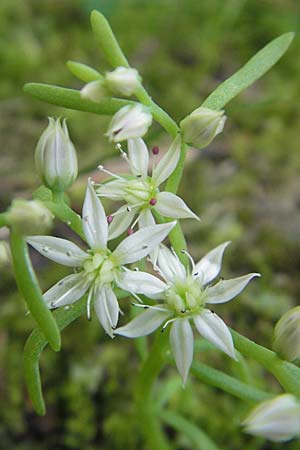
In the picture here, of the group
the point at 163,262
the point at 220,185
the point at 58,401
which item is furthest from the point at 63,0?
the point at 163,262

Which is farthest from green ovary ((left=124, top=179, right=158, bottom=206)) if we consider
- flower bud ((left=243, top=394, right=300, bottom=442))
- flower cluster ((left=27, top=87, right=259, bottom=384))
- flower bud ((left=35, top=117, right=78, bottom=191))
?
flower bud ((left=243, top=394, right=300, bottom=442))

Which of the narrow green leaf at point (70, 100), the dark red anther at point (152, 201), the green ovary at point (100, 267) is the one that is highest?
the narrow green leaf at point (70, 100)

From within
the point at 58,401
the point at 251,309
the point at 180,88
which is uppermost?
the point at 180,88

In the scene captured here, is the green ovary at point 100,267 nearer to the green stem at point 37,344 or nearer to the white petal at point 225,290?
the green stem at point 37,344

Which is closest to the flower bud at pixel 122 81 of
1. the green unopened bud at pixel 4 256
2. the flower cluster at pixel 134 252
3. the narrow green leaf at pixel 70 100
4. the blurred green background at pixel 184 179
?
the flower cluster at pixel 134 252

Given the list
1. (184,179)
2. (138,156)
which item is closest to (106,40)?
(138,156)

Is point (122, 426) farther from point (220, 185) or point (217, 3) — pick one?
point (217, 3)

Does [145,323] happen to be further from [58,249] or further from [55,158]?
[55,158]
